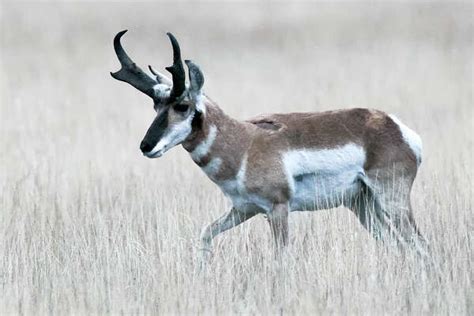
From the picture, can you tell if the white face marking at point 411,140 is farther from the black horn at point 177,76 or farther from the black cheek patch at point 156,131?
the black cheek patch at point 156,131

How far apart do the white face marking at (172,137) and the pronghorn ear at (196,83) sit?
0.11m

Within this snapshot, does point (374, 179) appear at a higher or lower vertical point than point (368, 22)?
lower

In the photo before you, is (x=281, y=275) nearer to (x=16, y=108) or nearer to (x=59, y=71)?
(x=16, y=108)

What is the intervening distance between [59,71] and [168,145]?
13178mm

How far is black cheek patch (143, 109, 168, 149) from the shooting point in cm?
798

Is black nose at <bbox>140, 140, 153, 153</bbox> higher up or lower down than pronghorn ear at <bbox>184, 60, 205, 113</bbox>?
lower down

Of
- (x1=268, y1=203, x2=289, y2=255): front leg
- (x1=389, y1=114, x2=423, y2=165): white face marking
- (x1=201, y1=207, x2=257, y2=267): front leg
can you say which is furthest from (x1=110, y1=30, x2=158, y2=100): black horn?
(x1=389, y1=114, x2=423, y2=165): white face marking

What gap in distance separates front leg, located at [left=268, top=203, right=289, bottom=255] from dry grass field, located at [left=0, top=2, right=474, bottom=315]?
5.0 inches

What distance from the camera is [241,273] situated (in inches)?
318

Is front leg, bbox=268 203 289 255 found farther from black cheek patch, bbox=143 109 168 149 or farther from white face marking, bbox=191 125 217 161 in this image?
black cheek patch, bbox=143 109 168 149

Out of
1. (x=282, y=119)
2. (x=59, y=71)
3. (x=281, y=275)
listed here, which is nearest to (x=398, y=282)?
(x=281, y=275)

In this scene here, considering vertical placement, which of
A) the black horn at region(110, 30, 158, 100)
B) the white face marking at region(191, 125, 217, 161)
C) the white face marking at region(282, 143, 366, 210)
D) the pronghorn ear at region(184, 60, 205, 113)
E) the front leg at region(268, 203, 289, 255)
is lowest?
the front leg at region(268, 203, 289, 255)

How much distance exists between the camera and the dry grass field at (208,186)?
7582 millimetres

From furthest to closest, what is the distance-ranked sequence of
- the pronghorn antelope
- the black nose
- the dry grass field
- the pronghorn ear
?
the pronghorn antelope
the pronghorn ear
the black nose
the dry grass field
